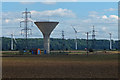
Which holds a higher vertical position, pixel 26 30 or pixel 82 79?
pixel 26 30

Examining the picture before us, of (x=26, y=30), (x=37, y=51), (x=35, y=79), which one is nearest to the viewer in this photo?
(x=35, y=79)

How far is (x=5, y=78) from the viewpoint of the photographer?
36500 millimetres

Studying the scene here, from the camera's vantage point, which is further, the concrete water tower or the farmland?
the concrete water tower

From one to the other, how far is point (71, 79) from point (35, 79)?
3.52 meters

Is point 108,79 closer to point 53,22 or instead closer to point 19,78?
point 19,78

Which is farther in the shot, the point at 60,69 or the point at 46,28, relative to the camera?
the point at 46,28

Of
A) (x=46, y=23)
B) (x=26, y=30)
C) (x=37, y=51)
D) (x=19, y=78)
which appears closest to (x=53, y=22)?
(x=46, y=23)

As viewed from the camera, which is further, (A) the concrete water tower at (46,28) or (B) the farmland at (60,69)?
(A) the concrete water tower at (46,28)

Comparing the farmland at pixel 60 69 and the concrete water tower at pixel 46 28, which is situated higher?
the concrete water tower at pixel 46 28

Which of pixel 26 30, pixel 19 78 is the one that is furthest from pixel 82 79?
pixel 26 30

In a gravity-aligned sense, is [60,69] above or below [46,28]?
Result: below

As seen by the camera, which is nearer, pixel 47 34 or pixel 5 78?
pixel 5 78

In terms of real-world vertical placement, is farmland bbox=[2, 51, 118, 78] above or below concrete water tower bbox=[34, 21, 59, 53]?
below

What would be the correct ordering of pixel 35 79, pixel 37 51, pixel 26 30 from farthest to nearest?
1. pixel 37 51
2. pixel 26 30
3. pixel 35 79
